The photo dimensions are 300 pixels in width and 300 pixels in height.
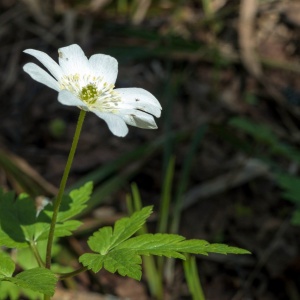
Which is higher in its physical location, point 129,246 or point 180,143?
point 129,246

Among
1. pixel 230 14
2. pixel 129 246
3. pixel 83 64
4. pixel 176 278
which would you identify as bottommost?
pixel 176 278

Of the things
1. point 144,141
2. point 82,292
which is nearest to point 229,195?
point 144,141

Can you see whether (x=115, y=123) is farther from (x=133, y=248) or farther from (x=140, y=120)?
(x=133, y=248)

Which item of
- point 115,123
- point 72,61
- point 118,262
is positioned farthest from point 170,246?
point 72,61

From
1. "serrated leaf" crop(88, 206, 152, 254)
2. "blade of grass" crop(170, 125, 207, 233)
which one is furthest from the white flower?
"blade of grass" crop(170, 125, 207, 233)

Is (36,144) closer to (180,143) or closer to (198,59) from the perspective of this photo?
(180,143)

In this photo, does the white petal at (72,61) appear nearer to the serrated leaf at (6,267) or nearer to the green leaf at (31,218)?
the green leaf at (31,218)

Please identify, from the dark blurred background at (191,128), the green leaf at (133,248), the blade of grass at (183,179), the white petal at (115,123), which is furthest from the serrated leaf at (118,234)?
the blade of grass at (183,179)
